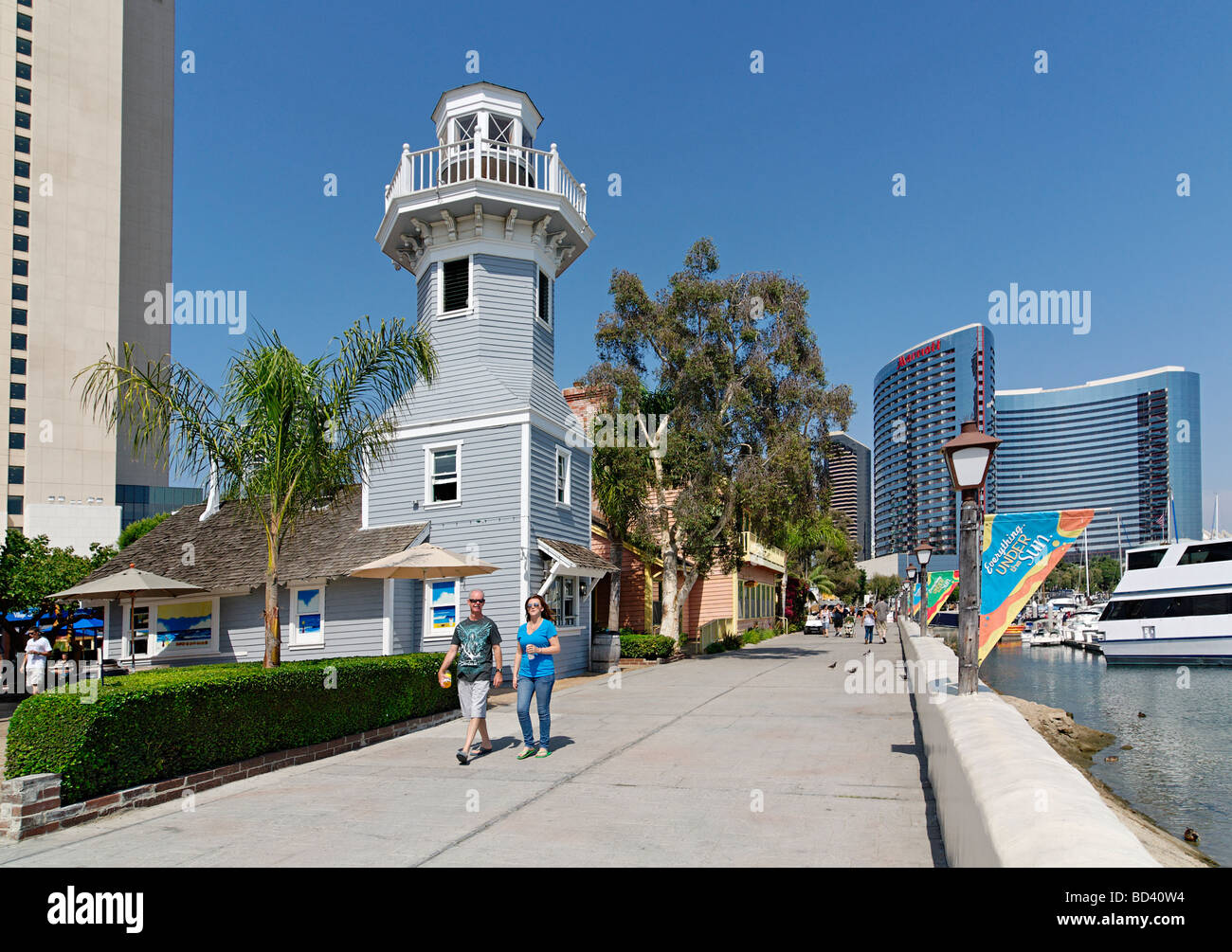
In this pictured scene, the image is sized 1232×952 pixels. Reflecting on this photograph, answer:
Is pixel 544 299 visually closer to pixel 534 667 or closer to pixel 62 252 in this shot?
pixel 534 667

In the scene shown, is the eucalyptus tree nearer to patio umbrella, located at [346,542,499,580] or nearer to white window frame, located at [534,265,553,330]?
white window frame, located at [534,265,553,330]

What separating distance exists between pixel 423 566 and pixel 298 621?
24.3 feet

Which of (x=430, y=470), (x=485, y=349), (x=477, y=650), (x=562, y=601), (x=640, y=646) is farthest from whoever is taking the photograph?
(x=640, y=646)

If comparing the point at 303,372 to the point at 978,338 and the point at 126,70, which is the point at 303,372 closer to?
the point at 126,70

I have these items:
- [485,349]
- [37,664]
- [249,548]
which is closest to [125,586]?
[37,664]

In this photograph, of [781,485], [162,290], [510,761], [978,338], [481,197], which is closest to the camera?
[510,761]

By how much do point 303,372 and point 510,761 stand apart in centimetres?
556

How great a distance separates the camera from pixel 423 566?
510 inches

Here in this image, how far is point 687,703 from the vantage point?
554 inches

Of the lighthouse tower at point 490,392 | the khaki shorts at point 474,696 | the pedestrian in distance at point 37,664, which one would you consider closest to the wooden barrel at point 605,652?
the lighthouse tower at point 490,392

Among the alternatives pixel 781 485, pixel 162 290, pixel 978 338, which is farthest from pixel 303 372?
pixel 978 338

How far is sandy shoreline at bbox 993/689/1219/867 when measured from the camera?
9.03 metres

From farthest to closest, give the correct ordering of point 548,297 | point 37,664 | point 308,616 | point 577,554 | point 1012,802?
point 548,297, point 577,554, point 308,616, point 37,664, point 1012,802

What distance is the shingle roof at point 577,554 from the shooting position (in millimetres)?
18438
